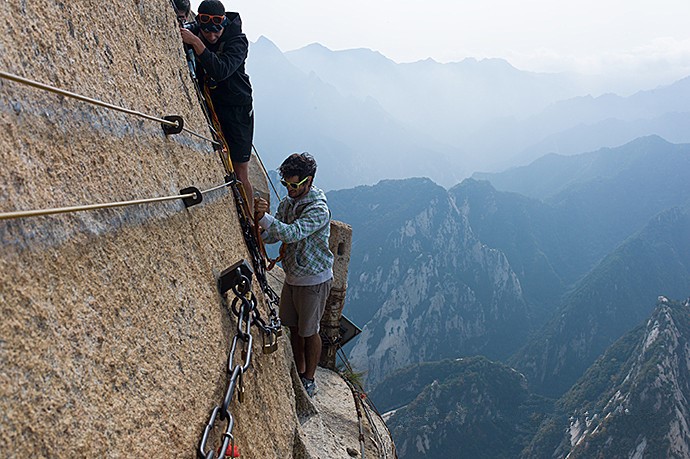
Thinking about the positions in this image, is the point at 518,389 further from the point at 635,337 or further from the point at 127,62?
the point at 127,62

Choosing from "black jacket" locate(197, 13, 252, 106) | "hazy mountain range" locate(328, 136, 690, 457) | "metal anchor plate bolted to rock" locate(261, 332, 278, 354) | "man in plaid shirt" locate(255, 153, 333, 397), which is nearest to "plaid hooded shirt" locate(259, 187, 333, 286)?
"man in plaid shirt" locate(255, 153, 333, 397)

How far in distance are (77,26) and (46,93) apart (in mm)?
663

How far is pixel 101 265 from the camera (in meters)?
2.09

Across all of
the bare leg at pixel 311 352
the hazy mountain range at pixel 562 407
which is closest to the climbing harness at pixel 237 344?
the bare leg at pixel 311 352

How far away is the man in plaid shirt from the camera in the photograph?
491cm

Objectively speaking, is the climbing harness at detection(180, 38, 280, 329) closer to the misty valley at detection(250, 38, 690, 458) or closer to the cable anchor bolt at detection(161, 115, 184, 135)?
the cable anchor bolt at detection(161, 115, 184, 135)

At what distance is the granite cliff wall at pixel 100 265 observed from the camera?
1.63m

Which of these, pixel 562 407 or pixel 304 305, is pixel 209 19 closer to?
pixel 304 305

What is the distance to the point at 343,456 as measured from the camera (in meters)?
→ 6.35

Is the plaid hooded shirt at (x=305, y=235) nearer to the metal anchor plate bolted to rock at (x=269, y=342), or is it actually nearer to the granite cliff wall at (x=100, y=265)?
the metal anchor plate bolted to rock at (x=269, y=342)

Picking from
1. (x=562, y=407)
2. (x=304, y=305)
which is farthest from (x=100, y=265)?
(x=562, y=407)

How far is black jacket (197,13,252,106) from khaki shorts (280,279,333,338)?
91.1 inches

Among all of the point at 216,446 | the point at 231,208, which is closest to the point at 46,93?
the point at 216,446

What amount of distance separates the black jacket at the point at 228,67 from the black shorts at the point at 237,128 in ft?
0.35
